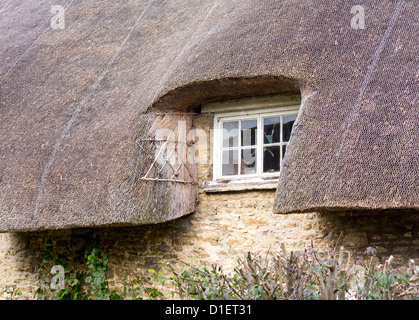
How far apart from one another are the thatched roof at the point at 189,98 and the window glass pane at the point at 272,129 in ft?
1.08

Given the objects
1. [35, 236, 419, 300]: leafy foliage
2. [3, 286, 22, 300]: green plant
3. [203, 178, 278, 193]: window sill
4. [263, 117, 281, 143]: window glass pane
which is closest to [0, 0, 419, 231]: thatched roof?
[203, 178, 278, 193]: window sill

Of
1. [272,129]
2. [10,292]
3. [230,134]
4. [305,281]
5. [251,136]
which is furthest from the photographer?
[10,292]

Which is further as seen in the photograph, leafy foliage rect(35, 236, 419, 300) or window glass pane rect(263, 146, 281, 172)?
window glass pane rect(263, 146, 281, 172)

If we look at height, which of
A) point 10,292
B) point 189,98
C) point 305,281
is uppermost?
point 189,98

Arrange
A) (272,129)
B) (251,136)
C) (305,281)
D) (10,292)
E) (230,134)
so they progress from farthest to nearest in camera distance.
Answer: (10,292), (230,134), (251,136), (272,129), (305,281)

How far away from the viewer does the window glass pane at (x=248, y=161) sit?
249 inches

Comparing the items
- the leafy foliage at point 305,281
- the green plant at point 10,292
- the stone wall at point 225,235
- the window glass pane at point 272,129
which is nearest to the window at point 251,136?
the window glass pane at point 272,129

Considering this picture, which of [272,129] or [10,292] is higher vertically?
[272,129]

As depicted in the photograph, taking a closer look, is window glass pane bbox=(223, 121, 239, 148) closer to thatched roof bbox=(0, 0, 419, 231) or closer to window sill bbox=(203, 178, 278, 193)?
thatched roof bbox=(0, 0, 419, 231)

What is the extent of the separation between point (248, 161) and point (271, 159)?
278 mm

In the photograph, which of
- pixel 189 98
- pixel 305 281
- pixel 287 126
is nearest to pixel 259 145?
pixel 287 126

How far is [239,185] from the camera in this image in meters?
6.20

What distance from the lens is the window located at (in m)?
6.19

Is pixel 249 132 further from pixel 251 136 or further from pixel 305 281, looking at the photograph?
pixel 305 281
